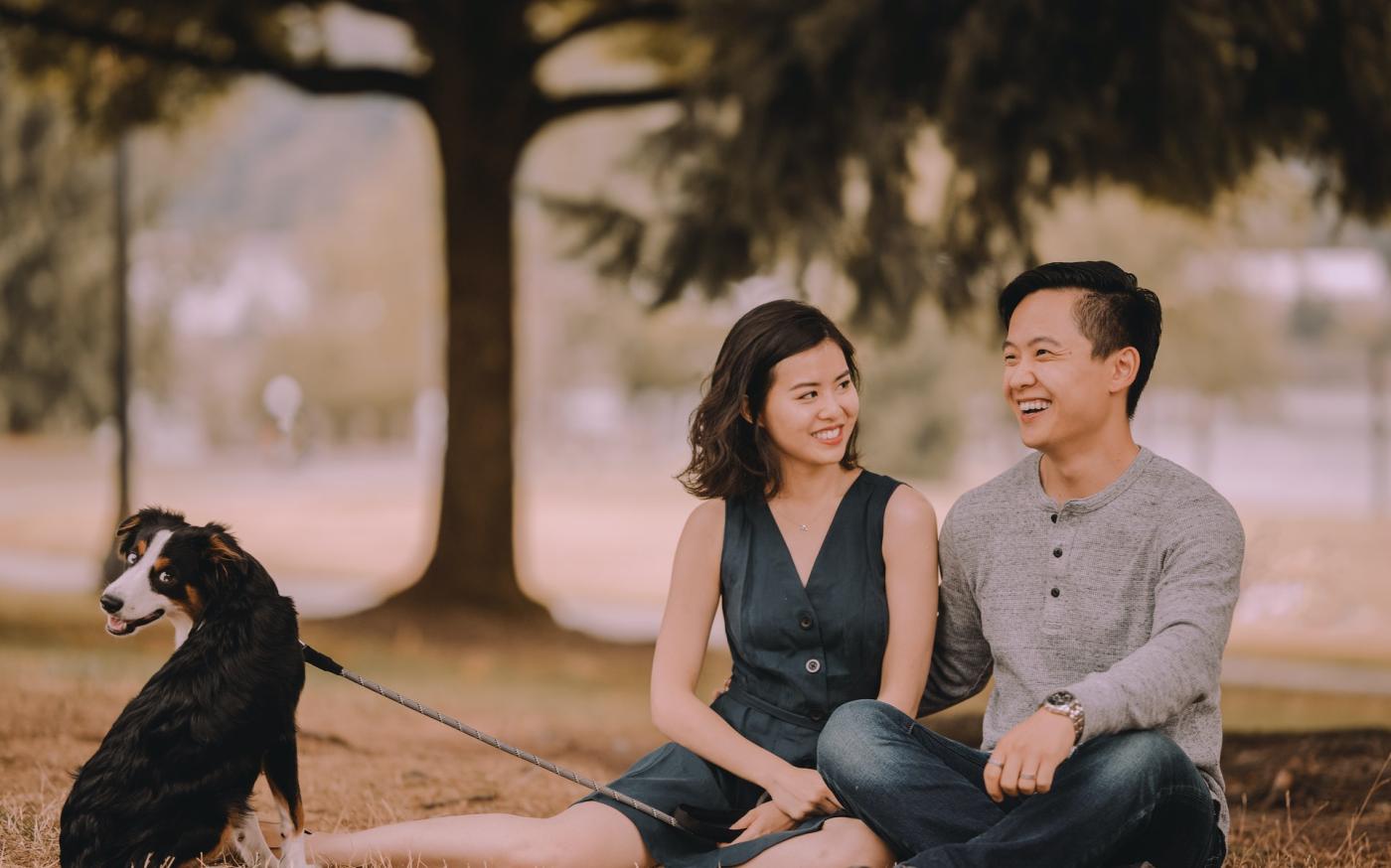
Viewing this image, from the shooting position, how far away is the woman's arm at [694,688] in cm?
333

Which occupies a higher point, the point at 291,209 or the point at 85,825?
the point at 291,209

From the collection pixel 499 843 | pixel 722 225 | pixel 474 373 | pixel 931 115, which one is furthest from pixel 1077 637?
pixel 474 373

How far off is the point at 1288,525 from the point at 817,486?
19.1 m

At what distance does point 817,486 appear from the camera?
3.67m

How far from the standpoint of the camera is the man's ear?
3244 mm

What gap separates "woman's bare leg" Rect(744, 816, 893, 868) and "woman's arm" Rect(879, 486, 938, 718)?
0.33 m

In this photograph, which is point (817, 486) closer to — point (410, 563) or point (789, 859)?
point (789, 859)

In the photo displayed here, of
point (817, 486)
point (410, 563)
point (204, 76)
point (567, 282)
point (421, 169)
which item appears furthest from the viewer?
point (567, 282)

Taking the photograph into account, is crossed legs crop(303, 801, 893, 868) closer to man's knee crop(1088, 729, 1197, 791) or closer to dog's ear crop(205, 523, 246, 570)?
dog's ear crop(205, 523, 246, 570)

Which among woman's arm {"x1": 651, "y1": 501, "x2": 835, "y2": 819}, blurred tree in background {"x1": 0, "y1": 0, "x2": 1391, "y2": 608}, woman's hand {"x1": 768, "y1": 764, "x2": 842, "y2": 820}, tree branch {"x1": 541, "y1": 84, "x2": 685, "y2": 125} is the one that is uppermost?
tree branch {"x1": 541, "y1": 84, "x2": 685, "y2": 125}

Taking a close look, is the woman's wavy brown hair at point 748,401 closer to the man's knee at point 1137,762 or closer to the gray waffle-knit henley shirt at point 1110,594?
the gray waffle-knit henley shirt at point 1110,594

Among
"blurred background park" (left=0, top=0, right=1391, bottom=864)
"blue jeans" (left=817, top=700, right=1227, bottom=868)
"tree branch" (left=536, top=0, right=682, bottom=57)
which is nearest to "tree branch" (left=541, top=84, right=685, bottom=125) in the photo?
"blurred background park" (left=0, top=0, right=1391, bottom=864)

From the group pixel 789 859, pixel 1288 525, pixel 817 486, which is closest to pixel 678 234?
pixel 817 486

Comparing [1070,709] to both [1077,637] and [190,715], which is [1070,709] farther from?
[190,715]
